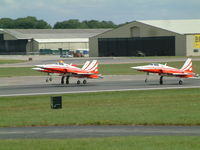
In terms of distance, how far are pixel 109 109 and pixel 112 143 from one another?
11229 millimetres

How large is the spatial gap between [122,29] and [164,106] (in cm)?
10056

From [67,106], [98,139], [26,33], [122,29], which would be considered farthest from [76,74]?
[26,33]

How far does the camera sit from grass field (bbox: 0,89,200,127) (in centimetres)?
2497

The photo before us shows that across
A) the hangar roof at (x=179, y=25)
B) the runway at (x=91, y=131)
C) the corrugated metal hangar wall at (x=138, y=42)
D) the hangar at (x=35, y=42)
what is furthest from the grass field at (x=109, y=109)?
the hangar at (x=35, y=42)

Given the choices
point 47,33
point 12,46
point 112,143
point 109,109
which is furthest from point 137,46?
point 112,143

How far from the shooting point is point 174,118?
25453 mm

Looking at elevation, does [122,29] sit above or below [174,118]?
above

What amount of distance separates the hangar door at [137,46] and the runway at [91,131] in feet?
324

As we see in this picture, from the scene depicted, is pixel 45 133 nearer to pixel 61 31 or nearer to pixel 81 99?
pixel 81 99

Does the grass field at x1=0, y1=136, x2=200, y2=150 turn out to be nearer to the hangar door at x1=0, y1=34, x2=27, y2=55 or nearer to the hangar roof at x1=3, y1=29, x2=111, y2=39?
the hangar roof at x1=3, y1=29, x2=111, y2=39

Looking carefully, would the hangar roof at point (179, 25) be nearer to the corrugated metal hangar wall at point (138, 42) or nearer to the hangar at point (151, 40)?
the hangar at point (151, 40)

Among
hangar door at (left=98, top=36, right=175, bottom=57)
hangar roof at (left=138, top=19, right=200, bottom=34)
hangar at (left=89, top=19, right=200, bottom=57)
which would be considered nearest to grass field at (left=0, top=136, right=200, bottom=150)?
hangar at (left=89, top=19, right=200, bottom=57)

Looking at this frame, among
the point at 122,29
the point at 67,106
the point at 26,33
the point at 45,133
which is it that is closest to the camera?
the point at 45,133

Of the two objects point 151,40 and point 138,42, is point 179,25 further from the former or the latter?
point 138,42
